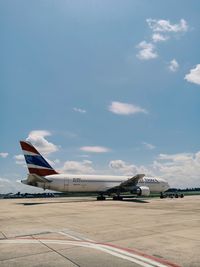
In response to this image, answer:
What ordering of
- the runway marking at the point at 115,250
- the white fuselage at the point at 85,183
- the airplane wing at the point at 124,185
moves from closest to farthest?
the runway marking at the point at 115,250, the white fuselage at the point at 85,183, the airplane wing at the point at 124,185

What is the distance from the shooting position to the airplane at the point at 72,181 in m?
45.1

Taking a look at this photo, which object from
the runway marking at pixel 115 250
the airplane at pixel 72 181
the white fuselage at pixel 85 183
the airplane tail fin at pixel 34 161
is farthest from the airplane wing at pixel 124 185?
the runway marking at pixel 115 250

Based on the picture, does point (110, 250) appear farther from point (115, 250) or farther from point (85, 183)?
point (85, 183)

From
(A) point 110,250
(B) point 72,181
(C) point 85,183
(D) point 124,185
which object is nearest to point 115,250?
(A) point 110,250

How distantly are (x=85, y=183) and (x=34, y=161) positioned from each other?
32.8 feet

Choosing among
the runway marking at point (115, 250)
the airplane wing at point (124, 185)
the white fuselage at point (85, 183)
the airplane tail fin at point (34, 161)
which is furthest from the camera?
the airplane wing at point (124, 185)

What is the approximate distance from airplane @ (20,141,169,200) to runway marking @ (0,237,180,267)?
1299 inches

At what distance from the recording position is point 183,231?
13117mm

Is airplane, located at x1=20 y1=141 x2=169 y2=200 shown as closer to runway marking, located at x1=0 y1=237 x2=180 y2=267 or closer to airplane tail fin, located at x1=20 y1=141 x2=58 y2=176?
airplane tail fin, located at x1=20 y1=141 x2=58 y2=176

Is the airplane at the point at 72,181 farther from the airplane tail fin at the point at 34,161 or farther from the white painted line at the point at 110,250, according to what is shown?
the white painted line at the point at 110,250

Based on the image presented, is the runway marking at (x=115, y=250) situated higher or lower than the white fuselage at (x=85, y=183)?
lower

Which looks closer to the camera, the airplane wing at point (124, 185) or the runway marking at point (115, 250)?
the runway marking at point (115, 250)

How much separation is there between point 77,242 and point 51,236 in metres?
1.94

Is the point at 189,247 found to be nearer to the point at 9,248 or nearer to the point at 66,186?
the point at 9,248
